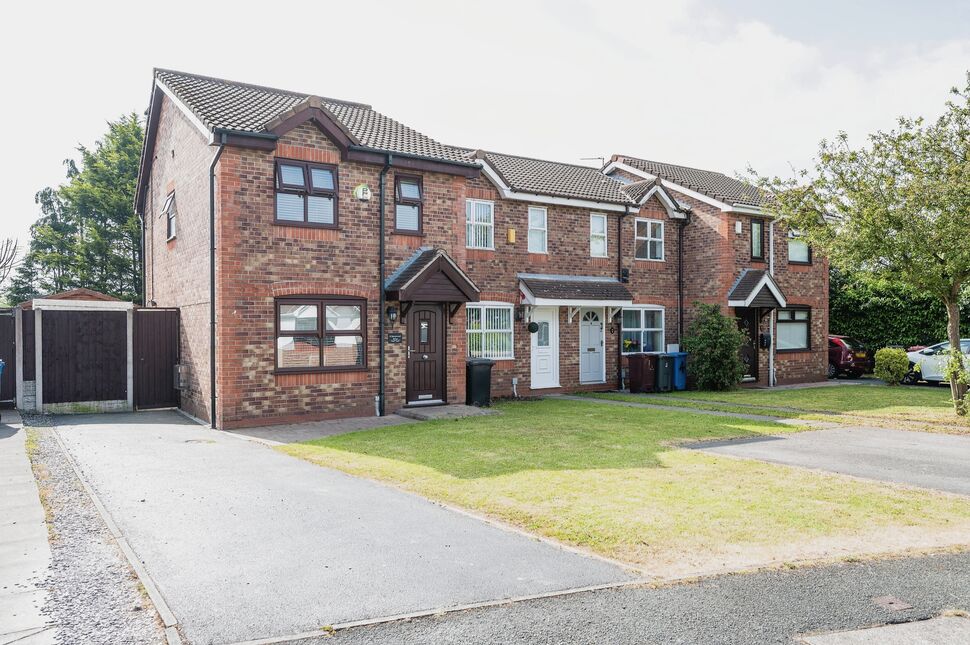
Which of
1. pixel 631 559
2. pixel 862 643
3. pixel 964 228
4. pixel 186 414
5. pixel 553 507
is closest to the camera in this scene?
pixel 862 643

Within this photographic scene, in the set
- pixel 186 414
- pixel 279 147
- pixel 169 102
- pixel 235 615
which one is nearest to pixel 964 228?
pixel 279 147

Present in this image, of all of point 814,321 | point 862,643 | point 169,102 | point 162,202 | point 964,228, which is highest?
point 169,102

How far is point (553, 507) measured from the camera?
24.1ft

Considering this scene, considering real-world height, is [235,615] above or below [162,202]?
below

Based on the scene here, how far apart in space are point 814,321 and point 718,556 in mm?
20759

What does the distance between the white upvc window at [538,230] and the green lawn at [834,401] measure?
432cm

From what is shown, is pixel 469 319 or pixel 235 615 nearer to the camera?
pixel 235 615

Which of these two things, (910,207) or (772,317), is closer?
(910,207)

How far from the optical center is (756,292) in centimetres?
2102

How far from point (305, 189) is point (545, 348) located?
832 cm

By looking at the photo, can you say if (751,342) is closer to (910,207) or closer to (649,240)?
(649,240)

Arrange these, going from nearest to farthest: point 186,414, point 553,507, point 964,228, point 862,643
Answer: point 862,643, point 553,507, point 964,228, point 186,414

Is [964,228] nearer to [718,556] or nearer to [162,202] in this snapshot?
[718,556]

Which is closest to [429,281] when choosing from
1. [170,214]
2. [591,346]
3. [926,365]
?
[170,214]
